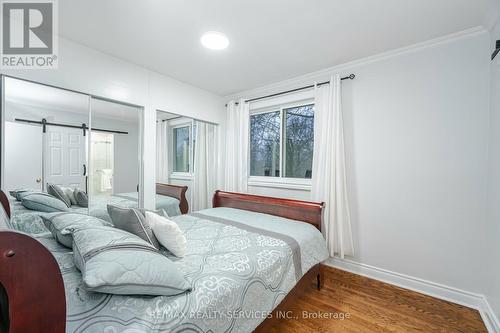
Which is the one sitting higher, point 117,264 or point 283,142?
point 283,142

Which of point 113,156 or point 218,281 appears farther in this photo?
point 113,156

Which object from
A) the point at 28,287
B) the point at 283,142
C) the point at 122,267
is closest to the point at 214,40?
the point at 283,142

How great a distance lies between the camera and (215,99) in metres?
3.67

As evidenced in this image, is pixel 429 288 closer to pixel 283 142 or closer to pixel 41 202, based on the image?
pixel 283 142

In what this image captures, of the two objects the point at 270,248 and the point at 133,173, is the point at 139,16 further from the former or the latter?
the point at 270,248

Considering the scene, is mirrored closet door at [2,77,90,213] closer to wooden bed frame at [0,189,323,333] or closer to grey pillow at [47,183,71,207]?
grey pillow at [47,183,71,207]

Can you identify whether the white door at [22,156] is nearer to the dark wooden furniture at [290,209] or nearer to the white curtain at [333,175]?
the dark wooden furniture at [290,209]

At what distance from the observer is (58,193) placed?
6.69 ft

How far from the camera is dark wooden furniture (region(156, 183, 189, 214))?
9.55ft

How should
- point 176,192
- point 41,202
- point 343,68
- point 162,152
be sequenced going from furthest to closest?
1. point 176,192
2. point 162,152
3. point 343,68
4. point 41,202

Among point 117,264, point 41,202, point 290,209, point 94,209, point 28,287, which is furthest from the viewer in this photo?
point 290,209

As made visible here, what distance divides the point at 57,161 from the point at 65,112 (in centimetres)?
49

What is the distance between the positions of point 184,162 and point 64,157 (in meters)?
1.46

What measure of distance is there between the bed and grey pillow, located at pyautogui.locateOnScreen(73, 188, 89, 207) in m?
0.04
